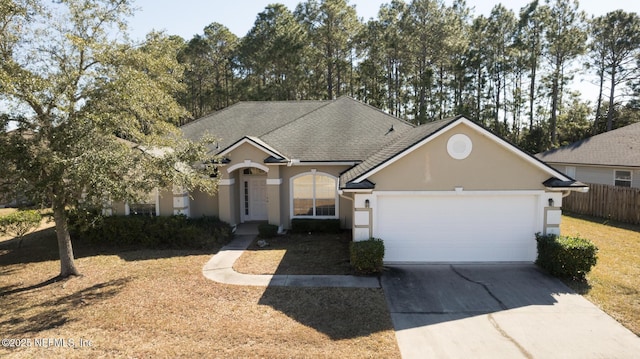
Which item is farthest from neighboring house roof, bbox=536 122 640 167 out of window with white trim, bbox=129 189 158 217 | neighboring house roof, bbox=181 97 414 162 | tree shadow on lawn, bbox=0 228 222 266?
window with white trim, bbox=129 189 158 217

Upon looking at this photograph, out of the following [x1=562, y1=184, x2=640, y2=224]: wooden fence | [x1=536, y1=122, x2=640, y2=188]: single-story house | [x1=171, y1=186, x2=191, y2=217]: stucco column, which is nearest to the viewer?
[x1=171, y1=186, x2=191, y2=217]: stucco column

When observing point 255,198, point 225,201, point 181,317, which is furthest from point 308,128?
point 181,317

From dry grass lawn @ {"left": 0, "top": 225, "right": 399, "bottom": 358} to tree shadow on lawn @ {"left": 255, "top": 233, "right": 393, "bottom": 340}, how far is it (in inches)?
0.9

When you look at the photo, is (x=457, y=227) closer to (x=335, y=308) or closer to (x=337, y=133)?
(x=335, y=308)

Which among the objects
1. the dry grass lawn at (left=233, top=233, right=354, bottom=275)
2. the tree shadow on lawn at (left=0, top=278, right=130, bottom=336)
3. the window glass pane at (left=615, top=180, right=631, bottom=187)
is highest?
the window glass pane at (left=615, top=180, right=631, bottom=187)

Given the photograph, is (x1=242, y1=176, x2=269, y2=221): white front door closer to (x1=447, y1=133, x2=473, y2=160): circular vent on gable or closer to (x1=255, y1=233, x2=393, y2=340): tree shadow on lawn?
(x1=255, y1=233, x2=393, y2=340): tree shadow on lawn

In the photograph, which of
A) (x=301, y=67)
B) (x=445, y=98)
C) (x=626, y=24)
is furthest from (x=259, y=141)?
(x=626, y=24)

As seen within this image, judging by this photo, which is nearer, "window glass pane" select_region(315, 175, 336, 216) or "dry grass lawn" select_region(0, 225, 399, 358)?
"dry grass lawn" select_region(0, 225, 399, 358)

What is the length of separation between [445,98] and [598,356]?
37470mm

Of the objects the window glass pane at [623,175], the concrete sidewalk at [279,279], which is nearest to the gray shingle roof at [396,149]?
the concrete sidewalk at [279,279]

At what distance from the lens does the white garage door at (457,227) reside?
1044 cm

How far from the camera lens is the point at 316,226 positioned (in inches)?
586

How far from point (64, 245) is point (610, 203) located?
77.1 ft

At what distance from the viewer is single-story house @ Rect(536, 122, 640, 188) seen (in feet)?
63.9
